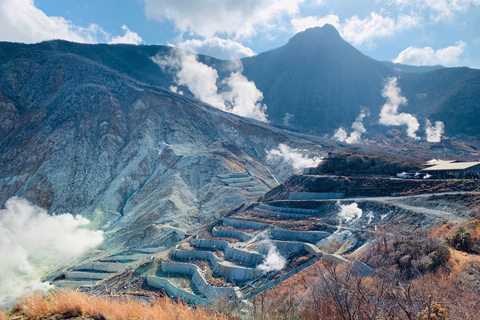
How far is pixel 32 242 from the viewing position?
43.5 meters

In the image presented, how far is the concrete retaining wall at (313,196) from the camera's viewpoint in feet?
116

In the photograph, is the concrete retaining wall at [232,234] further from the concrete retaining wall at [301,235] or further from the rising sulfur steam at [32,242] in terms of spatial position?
the rising sulfur steam at [32,242]

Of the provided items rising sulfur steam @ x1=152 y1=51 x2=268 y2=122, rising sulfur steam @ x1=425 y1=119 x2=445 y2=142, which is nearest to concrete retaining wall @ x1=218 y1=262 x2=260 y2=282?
rising sulfur steam @ x1=425 y1=119 x2=445 y2=142

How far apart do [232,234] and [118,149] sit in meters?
49.1

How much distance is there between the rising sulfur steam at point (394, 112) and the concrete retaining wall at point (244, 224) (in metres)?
82.3

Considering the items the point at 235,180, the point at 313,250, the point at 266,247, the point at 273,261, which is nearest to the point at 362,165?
the point at 235,180

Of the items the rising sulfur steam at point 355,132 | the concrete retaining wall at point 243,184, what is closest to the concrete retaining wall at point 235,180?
A: the concrete retaining wall at point 243,184

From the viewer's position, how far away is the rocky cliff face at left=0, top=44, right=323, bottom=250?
5294cm

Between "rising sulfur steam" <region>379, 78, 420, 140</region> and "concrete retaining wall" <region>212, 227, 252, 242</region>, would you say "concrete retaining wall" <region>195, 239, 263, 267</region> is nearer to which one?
"concrete retaining wall" <region>212, 227, 252, 242</region>

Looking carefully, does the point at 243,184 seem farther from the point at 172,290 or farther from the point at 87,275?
the point at 172,290

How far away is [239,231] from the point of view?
3014cm

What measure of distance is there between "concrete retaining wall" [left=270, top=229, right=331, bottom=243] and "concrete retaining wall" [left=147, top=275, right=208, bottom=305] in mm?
8675

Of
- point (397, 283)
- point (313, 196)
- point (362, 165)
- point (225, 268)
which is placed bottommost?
point (225, 268)

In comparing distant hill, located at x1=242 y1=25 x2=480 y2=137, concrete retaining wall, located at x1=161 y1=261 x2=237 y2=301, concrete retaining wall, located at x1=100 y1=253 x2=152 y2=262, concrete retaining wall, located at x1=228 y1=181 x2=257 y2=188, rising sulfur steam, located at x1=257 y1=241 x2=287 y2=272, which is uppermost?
distant hill, located at x1=242 y1=25 x2=480 y2=137
